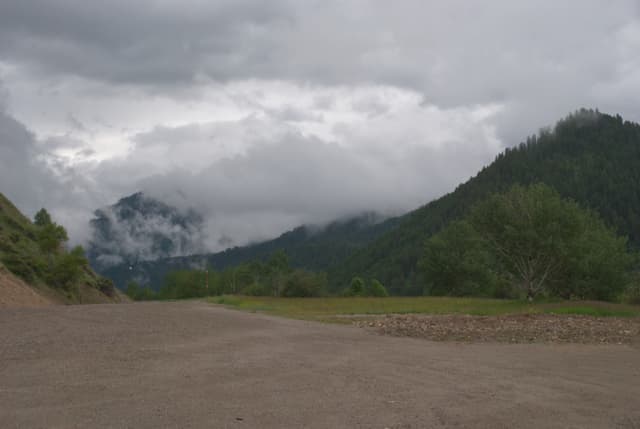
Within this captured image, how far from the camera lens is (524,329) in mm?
24797

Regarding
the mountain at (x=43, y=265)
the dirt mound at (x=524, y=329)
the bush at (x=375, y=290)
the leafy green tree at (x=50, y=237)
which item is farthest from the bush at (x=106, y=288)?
the dirt mound at (x=524, y=329)

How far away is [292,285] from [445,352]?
69.8m

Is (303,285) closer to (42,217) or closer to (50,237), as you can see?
(50,237)

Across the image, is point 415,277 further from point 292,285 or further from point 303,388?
point 303,388

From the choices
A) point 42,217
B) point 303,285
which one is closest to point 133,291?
point 42,217

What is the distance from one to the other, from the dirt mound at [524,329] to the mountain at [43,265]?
122ft

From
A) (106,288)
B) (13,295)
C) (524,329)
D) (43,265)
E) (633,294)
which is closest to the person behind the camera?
(524,329)

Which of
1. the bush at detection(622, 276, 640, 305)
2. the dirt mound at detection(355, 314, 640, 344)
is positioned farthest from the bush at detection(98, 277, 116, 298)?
the dirt mound at detection(355, 314, 640, 344)

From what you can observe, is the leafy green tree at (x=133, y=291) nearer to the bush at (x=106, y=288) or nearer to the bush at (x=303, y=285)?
the bush at (x=106, y=288)

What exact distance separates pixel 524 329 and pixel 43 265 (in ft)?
234

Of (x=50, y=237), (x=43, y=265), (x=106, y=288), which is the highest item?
(x=50, y=237)

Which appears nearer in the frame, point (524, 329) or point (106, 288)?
point (524, 329)

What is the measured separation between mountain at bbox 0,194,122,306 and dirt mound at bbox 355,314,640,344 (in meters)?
37.2

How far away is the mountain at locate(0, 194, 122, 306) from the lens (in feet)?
221
